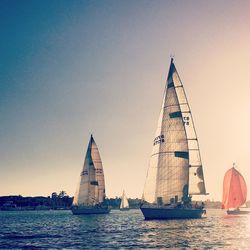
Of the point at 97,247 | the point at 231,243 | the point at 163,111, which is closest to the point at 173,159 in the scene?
the point at 163,111

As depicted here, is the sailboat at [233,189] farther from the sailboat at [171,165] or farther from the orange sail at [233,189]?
the sailboat at [171,165]

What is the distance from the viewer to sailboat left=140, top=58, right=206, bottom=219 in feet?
217

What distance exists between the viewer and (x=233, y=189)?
106 metres

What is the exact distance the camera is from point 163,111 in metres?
71.2

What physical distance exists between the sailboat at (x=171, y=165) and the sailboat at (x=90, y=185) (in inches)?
1362

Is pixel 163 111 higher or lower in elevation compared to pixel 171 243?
higher

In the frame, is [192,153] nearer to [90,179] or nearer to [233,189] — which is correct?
[90,179]

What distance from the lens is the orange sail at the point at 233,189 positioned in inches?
4138

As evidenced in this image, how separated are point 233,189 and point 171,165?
44.6m

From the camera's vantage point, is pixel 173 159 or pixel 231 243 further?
pixel 173 159

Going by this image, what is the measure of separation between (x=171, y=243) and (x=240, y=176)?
244ft

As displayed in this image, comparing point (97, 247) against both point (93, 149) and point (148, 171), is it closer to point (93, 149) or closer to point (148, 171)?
point (148, 171)

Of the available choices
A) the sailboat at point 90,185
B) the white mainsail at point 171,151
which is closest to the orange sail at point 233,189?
the sailboat at point 90,185

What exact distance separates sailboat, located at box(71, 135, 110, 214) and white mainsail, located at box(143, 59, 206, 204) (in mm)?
34687
